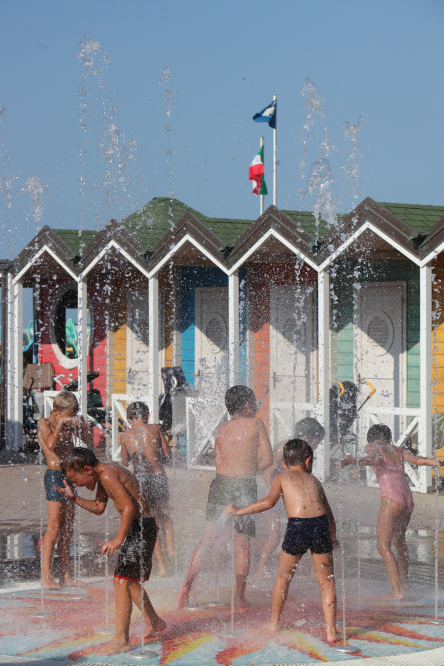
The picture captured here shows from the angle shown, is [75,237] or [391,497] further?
[75,237]

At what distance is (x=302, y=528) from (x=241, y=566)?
3.39 feet

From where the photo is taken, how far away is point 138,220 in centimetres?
1720

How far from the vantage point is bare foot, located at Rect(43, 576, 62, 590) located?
6258 mm

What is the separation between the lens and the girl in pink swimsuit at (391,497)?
596 cm

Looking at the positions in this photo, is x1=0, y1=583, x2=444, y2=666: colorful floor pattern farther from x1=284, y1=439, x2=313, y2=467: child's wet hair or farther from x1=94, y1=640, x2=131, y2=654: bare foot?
x1=284, y1=439, x2=313, y2=467: child's wet hair

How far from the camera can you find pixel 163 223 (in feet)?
53.8

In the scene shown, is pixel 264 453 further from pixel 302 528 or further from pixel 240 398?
pixel 302 528

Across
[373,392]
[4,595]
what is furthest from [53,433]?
[373,392]

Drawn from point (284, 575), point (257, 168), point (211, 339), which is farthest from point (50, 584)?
point (257, 168)

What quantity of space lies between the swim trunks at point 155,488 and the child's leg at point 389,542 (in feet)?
5.70

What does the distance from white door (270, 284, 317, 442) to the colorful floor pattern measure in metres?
7.04

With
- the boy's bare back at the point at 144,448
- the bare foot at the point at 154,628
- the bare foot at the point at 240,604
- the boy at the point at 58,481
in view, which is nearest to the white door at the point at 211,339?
the boy's bare back at the point at 144,448

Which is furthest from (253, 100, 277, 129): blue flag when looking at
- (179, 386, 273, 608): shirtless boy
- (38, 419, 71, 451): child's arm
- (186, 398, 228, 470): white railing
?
(179, 386, 273, 608): shirtless boy

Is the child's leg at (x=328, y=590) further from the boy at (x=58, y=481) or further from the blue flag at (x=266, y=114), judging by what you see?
the blue flag at (x=266, y=114)
